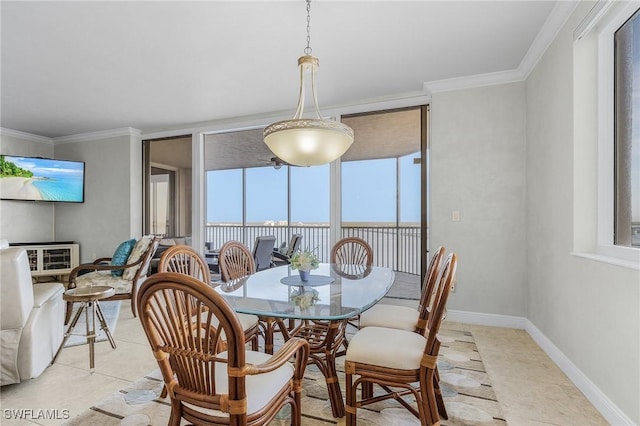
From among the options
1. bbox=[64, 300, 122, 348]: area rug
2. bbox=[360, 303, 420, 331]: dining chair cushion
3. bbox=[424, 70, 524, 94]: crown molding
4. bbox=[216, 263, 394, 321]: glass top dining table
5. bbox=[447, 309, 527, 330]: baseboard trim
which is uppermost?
bbox=[424, 70, 524, 94]: crown molding

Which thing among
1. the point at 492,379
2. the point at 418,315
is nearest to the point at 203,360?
the point at 418,315

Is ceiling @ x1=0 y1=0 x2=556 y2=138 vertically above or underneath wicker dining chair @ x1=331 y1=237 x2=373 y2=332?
above

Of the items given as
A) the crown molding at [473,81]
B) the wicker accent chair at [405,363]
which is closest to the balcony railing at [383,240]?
the crown molding at [473,81]

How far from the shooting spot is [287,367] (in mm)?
1381

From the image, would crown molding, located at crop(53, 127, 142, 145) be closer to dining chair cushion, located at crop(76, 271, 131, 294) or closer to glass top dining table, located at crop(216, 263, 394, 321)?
dining chair cushion, located at crop(76, 271, 131, 294)

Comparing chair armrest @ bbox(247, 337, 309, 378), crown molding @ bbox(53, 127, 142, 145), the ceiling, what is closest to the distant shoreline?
crown molding @ bbox(53, 127, 142, 145)

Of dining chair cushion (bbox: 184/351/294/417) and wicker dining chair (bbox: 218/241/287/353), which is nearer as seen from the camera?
dining chair cushion (bbox: 184/351/294/417)

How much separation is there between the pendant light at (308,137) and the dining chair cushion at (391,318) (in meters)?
1.10

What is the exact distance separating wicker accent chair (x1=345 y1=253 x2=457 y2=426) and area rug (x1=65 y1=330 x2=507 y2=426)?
268 mm

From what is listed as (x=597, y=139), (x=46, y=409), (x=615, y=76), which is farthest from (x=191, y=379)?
(x=615, y=76)

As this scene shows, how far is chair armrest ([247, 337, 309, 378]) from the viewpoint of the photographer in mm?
1085

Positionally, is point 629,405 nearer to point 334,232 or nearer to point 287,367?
point 287,367

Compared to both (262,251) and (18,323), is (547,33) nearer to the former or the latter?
(262,251)

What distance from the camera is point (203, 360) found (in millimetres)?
1080
